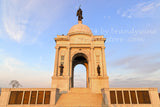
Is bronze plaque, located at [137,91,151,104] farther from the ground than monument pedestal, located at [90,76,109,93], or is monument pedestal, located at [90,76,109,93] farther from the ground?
monument pedestal, located at [90,76,109,93]

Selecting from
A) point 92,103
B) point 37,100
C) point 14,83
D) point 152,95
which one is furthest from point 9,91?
point 14,83

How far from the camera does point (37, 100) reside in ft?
51.8

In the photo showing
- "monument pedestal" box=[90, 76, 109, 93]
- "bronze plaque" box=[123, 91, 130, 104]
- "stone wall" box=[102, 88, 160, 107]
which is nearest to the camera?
"stone wall" box=[102, 88, 160, 107]

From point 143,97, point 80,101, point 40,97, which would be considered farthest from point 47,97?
point 143,97

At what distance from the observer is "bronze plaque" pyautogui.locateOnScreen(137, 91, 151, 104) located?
15.9 m

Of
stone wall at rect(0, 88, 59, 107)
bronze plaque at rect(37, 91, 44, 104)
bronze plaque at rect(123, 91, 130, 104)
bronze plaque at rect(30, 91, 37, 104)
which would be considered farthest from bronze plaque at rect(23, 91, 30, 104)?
bronze plaque at rect(123, 91, 130, 104)

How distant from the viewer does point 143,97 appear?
1616 cm

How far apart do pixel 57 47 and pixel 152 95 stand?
22920 mm

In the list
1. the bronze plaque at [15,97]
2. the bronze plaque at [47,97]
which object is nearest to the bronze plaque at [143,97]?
the bronze plaque at [47,97]

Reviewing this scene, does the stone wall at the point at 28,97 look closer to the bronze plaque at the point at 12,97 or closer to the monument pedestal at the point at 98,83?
the bronze plaque at the point at 12,97

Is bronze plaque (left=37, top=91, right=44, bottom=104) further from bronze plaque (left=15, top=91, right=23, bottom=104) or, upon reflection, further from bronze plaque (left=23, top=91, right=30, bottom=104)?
bronze plaque (left=15, top=91, right=23, bottom=104)

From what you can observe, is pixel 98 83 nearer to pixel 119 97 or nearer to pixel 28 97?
pixel 119 97

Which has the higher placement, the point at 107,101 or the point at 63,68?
the point at 63,68

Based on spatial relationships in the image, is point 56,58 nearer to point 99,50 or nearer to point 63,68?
point 63,68
